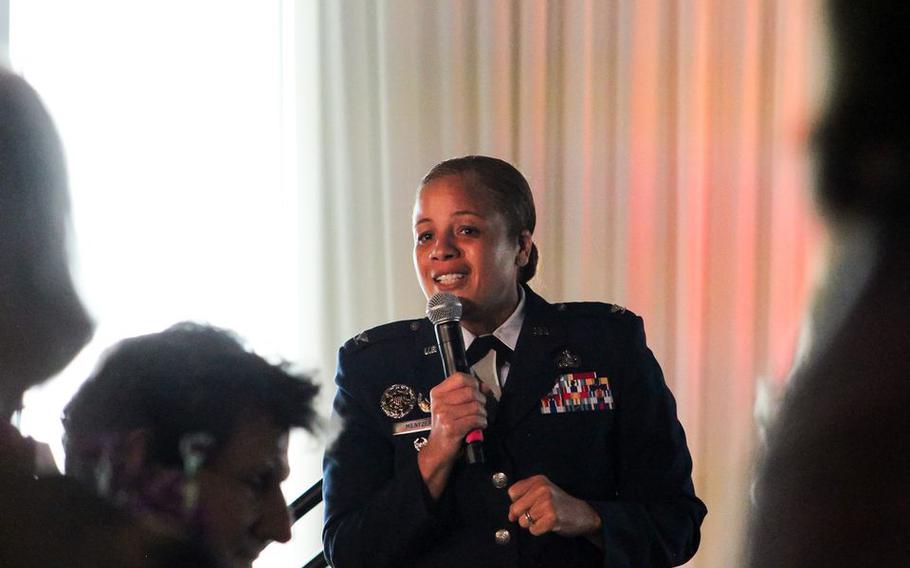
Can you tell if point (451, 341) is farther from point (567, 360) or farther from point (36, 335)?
point (36, 335)

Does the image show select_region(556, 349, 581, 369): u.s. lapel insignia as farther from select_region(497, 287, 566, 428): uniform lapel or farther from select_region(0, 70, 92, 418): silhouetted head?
select_region(0, 70, 92, 418): silhouetted head

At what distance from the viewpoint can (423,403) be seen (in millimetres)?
1025

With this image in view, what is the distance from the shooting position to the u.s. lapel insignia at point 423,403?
3.35ft

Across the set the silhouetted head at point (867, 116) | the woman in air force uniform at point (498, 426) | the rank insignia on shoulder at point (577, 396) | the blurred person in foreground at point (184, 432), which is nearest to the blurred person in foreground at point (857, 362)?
the silhouetted head at point (867, 116)

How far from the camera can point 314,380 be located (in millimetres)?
427

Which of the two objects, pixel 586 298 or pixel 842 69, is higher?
pixel 842 69

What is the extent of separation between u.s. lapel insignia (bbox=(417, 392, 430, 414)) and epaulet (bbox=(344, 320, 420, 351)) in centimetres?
7

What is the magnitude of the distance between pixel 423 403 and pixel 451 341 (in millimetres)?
112

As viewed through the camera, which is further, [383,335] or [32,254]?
[383,335]

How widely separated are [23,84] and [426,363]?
0.73m

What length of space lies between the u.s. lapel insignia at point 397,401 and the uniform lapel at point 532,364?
86 millimetres

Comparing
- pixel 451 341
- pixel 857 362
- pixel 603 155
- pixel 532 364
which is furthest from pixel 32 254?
pixel 603 155

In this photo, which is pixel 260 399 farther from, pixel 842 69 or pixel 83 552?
pixel 842 69

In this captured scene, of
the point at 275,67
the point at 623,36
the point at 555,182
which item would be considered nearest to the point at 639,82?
the point at 623,36
